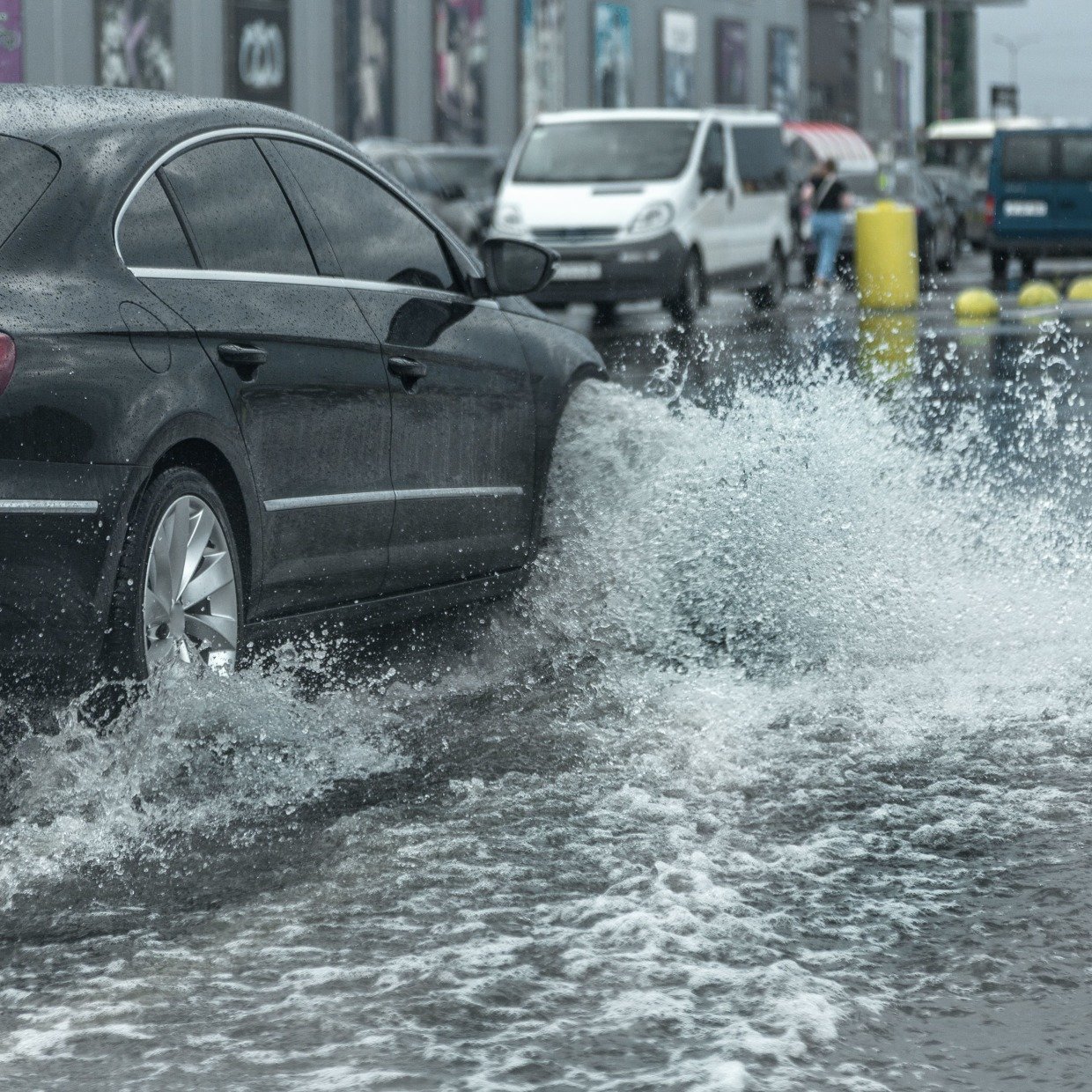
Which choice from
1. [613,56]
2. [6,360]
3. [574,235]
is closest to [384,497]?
[6,360]

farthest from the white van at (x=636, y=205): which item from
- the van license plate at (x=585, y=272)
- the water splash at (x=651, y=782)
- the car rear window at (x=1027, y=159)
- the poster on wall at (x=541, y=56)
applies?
the poster on wall at (x=541, y=56)

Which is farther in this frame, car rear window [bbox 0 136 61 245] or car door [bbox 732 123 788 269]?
car door [bbox 732 123 788 269]

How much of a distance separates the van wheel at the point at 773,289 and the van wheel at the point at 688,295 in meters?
2.24

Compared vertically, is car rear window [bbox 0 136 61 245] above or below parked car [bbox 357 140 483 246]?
below

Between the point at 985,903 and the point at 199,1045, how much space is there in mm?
1431

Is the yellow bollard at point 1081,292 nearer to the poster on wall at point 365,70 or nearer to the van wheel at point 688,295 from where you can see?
the van wheel at point 688,295

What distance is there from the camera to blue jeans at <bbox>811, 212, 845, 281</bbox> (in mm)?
28984

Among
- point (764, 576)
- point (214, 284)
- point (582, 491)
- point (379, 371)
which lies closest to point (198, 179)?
point (214, 284)

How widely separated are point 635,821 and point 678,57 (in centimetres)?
5470

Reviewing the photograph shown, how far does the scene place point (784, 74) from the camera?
6675 centimetres

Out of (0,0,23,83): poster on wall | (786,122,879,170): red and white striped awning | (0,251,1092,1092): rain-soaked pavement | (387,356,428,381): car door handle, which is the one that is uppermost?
(0,0,23,83): poster on wall

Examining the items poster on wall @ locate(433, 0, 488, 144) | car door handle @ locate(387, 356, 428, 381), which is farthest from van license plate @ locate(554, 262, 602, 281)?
poster on wall @ locate(433, 0, 488, 144)

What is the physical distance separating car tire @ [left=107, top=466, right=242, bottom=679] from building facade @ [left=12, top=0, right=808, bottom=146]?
30986mm

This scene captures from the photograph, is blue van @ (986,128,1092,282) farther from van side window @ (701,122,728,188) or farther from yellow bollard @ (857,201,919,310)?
van side window @ (701,122,728,188)
